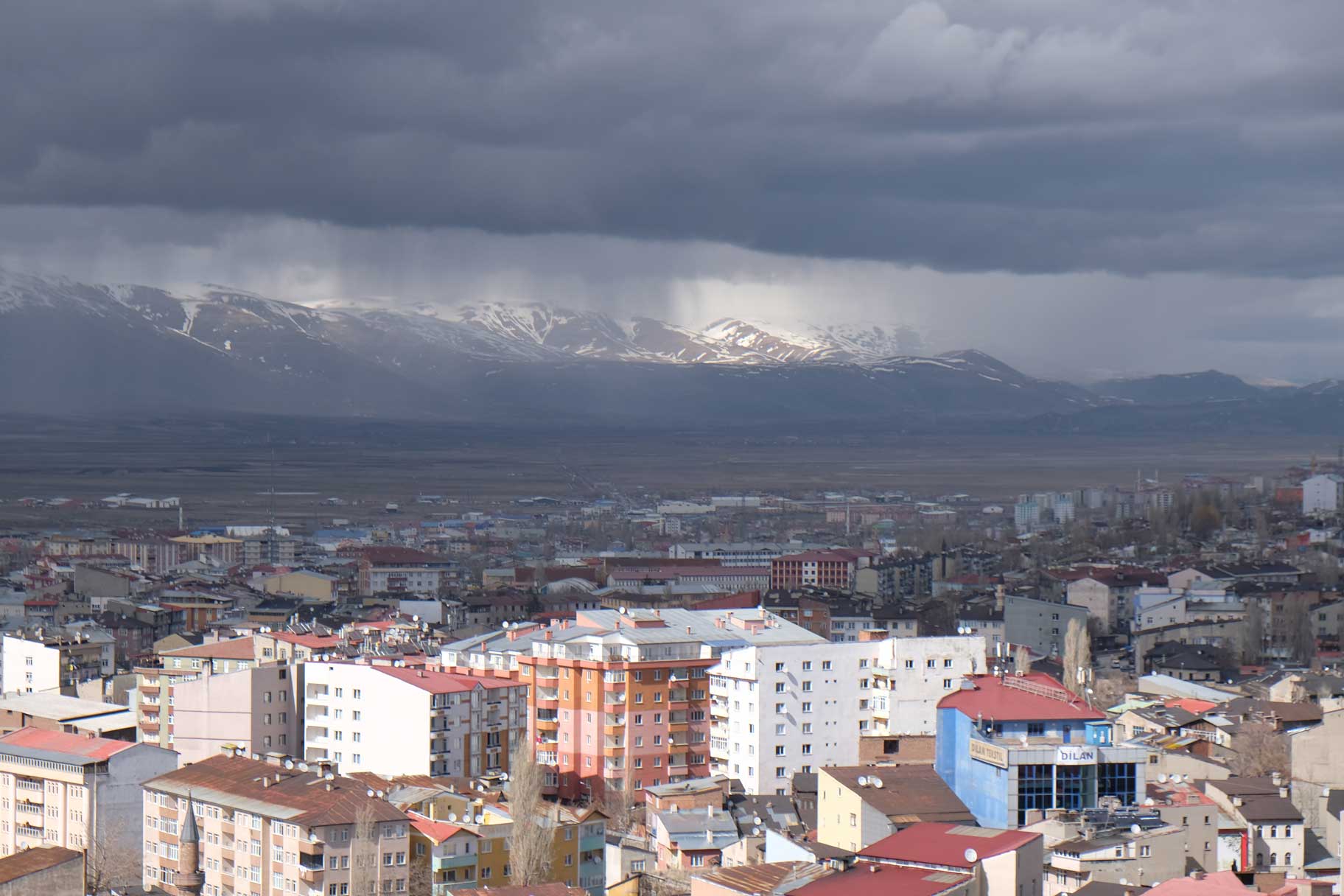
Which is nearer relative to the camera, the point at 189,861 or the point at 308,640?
the point at 189,861

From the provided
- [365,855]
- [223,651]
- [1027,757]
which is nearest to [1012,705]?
[1027,757]

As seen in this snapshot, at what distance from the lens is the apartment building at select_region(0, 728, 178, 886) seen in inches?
1304

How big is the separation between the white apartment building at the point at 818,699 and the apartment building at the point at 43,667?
635 inches

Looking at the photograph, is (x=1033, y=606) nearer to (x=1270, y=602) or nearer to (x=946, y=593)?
(x=1270, y=602)

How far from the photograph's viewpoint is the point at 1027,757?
27484 mm

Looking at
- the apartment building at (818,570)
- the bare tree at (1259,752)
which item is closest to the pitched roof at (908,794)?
the bare tree at (1259,752)

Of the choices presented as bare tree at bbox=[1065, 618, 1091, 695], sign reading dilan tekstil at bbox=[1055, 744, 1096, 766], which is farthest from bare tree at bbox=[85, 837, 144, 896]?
bare tree at bbox=[1065, 618, 1091, 695]

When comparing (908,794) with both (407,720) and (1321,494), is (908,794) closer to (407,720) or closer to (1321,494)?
(407,720)

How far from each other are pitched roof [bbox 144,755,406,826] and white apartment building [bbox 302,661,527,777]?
148 inches

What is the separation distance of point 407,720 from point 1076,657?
66.1ft

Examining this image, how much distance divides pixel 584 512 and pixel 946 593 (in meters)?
73.9

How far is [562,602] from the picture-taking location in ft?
256

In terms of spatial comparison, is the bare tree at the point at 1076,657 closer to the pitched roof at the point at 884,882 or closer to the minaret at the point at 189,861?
the minaret at the point at 189,861

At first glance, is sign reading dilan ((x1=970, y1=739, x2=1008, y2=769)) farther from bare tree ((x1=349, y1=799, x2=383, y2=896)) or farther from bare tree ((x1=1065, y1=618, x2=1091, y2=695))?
bare tree ((x1=1065, y1=618, x2=1091, y2=695))
